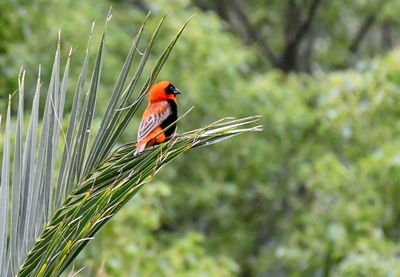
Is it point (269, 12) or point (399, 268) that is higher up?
point (269, 12)

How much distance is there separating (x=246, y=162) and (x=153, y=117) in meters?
8.87

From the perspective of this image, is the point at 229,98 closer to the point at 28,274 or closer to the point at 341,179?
the point at 341,179

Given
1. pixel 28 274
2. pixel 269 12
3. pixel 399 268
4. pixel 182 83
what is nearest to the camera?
pixel 28 274

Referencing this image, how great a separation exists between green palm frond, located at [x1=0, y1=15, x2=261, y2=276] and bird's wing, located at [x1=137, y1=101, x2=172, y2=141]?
333 millimetres

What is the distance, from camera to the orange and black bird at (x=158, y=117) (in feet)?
10.0

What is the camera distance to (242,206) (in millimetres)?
13188

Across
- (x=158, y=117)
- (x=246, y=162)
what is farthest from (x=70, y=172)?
(x=246, y=162)

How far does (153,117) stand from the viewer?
3.34 metres

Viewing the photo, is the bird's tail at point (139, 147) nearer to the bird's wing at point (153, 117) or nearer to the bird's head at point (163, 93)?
the bird's wing at point (153, 117)

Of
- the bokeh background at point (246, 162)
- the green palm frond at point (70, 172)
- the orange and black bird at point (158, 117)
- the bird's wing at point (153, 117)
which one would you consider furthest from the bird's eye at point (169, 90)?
the bokeh background at point (246, 162)

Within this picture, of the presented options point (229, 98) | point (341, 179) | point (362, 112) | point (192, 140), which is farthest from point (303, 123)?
point (192, 140)

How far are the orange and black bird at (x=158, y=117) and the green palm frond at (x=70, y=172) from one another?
A: 163 millimetres

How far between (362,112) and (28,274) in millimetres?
7935

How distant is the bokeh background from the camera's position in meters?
8.38
